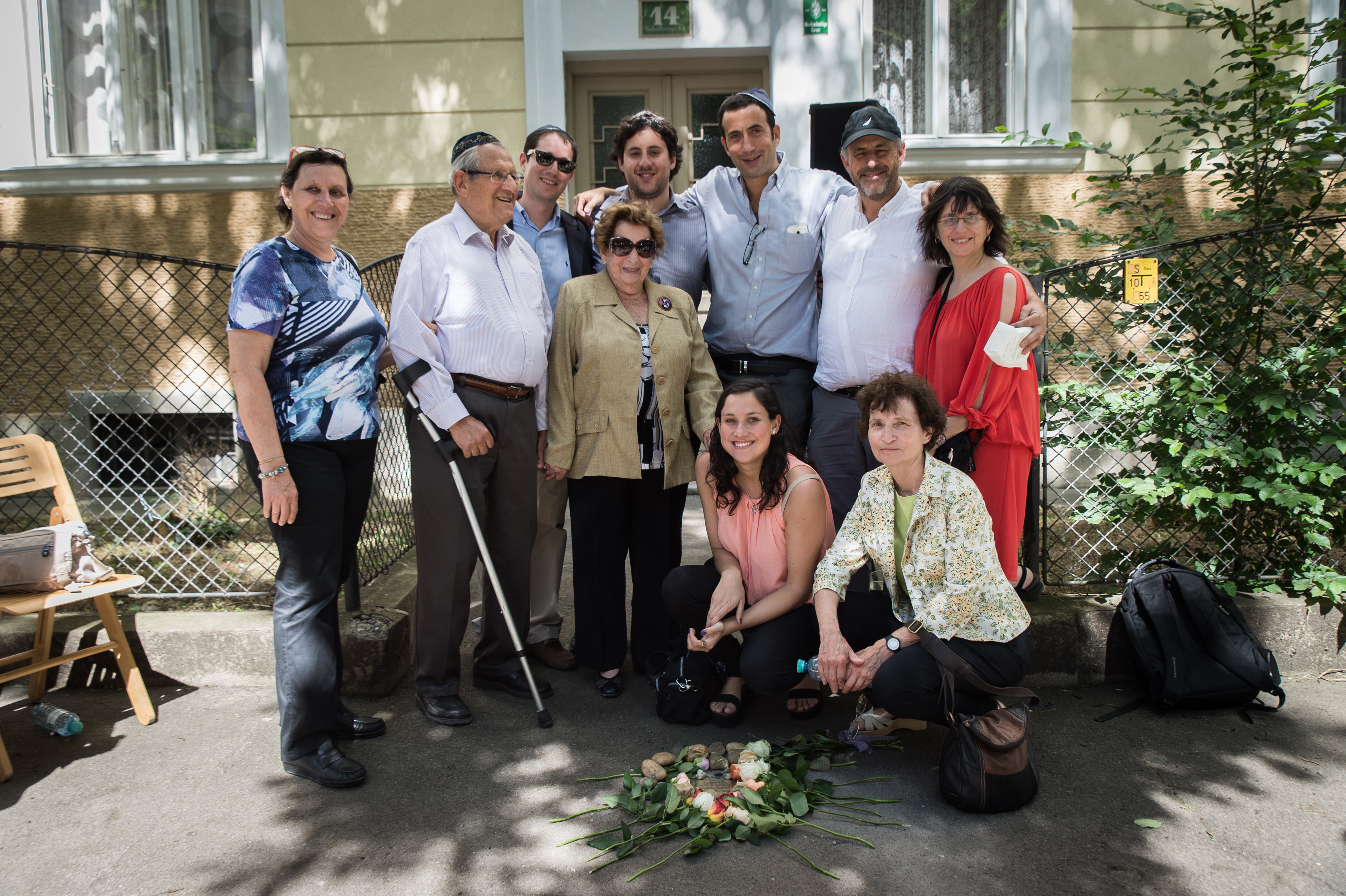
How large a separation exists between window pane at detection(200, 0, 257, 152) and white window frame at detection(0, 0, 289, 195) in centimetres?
5

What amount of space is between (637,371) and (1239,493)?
247 centimetres

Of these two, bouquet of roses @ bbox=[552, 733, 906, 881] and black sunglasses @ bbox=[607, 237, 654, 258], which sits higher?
black sunglasses @ bbox=[607, 237, 654, 258]

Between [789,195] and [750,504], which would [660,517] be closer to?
[750,504]

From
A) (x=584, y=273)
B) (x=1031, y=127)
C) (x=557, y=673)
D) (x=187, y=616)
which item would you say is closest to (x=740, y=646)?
(x=557, y=673)

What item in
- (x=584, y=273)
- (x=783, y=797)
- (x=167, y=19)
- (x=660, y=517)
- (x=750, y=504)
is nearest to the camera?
(x=783, y=797)

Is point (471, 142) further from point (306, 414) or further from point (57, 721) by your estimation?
point (57, 721)

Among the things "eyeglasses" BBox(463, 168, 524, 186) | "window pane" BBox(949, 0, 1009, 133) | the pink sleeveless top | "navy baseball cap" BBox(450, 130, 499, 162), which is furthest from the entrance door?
the pink sleeveless top

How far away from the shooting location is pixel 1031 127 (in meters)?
Answer: 6.66

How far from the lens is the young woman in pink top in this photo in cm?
325

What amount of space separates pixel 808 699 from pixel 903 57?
18.2ft

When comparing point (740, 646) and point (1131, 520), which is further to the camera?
point (1131, 520)

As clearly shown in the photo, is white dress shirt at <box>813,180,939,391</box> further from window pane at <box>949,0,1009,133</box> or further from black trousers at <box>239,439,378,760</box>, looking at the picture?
window pane at <box>949,0,1009,133</box>

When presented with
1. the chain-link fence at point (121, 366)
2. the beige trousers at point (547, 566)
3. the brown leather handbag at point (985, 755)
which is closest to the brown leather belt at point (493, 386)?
the beige trousers at point (547, 566)

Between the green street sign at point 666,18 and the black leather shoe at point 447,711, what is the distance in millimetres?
5410
